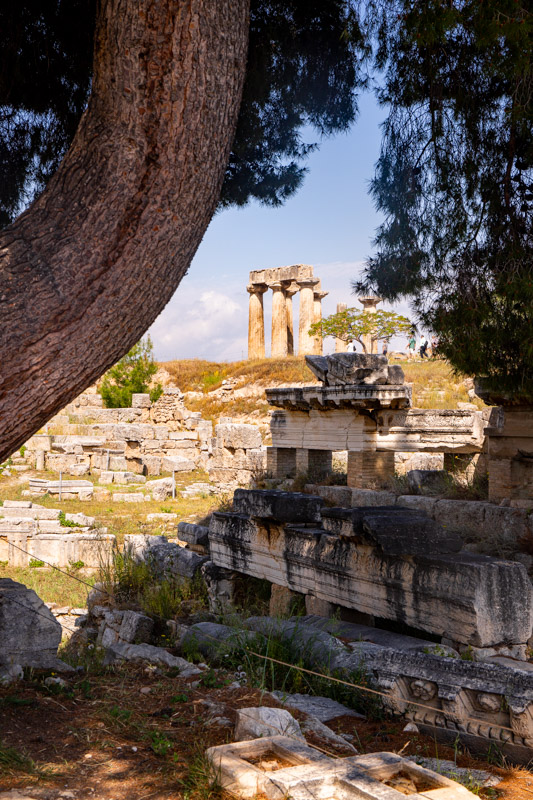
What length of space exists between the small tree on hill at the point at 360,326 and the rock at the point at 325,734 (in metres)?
25.7

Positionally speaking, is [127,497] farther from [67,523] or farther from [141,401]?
[141,401]

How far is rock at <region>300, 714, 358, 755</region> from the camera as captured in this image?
373 centimetres

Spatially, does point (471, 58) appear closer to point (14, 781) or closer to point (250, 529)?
point (250, 529)

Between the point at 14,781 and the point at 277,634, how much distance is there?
2518 millimetres

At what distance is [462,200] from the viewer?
6598 mm

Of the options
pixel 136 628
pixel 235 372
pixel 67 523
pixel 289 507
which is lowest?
pixel 136 628

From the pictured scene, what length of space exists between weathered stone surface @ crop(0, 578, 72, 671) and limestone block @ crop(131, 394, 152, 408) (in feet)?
75.5

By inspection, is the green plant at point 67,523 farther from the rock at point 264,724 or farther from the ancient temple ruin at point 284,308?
the ancient temple ruin at point 284,308

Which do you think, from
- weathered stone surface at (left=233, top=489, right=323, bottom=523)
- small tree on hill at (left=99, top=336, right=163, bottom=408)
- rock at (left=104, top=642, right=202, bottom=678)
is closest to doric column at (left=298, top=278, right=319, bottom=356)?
small tree on hill at (left=99, top=336, right=163, bottom=408)

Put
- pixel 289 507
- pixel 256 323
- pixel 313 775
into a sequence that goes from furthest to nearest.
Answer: pixel 256 323 < pixel 289 507 < pixel 313 775

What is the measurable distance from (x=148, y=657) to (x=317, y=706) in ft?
5.31

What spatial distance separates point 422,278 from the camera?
273 inches

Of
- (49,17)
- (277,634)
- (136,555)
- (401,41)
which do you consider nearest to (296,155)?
(401,41)

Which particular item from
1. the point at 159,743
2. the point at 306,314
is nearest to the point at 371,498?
the point at 159,743
